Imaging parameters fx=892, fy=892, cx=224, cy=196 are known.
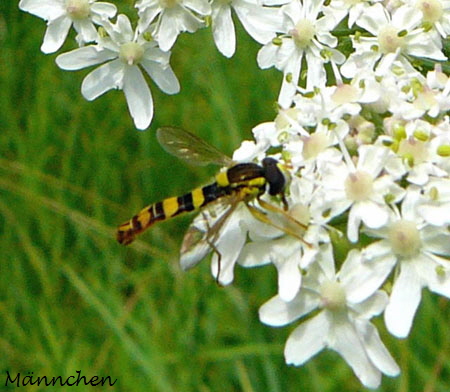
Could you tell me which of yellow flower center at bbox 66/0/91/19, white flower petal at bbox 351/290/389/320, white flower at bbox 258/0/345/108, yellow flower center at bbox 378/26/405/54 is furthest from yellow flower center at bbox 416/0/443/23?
yellow flower center at bbox 66/0/91/19

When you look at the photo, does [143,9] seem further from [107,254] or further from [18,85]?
[18,85]

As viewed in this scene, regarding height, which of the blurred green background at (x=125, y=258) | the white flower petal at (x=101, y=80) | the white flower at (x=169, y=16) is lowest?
the blurred green background at (x=125, y=258)

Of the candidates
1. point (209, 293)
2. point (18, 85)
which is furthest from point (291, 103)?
point (18, 85)

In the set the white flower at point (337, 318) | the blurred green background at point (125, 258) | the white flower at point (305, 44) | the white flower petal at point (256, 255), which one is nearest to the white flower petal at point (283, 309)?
the white flower at point (337, 318)

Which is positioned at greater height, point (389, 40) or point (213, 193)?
point (389, 40)

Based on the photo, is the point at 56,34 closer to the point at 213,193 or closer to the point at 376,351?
the point at 213,193

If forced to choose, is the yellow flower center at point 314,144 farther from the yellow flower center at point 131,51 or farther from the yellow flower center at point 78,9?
the yellow flower center at point 78,9

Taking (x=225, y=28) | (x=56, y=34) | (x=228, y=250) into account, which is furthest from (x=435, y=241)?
(x=56, y=34)
